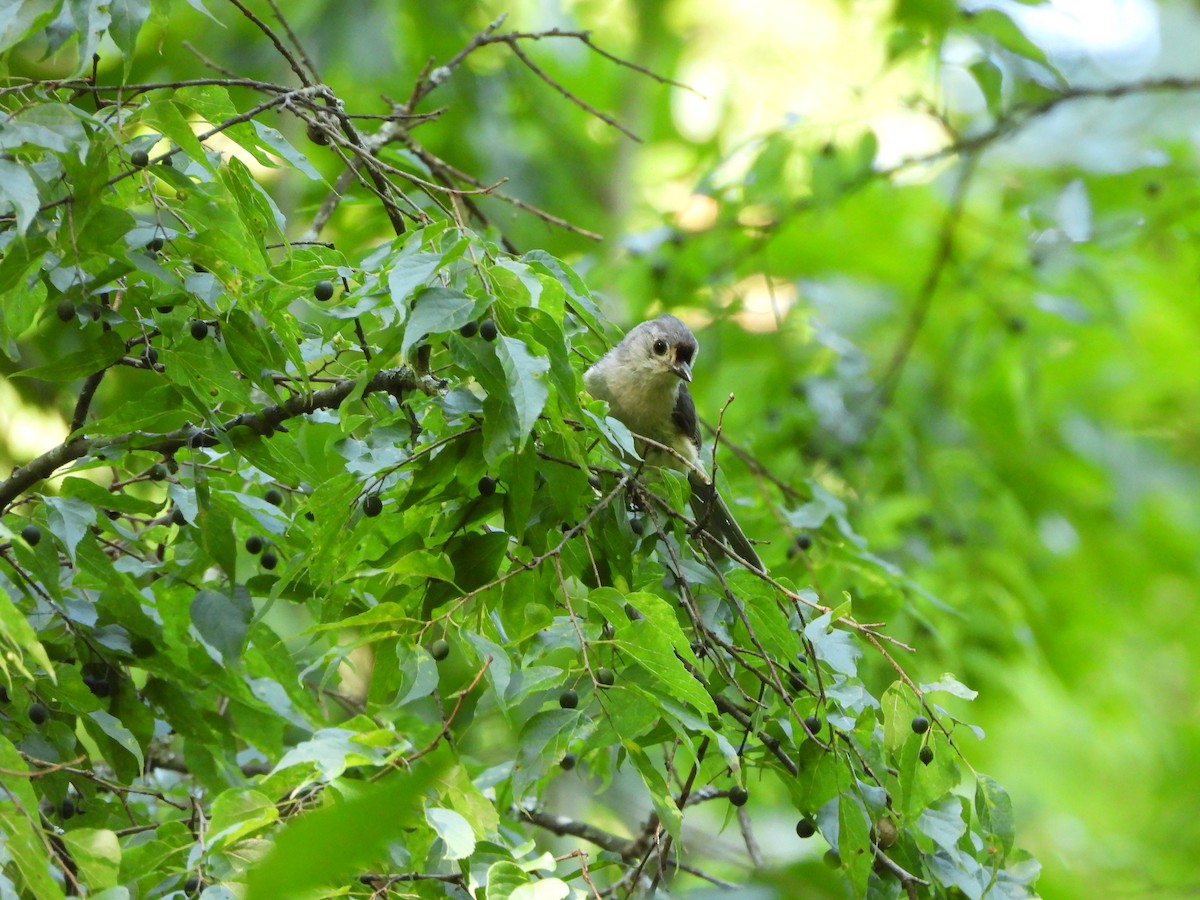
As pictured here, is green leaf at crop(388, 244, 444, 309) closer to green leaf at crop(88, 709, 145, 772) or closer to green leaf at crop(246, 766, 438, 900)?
green leaf at crop(88, 709, 145, 772)

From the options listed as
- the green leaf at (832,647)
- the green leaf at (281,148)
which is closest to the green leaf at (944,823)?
the green leaf at (832,647)

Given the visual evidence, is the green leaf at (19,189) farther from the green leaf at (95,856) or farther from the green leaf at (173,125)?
the green leaf at (95,856)

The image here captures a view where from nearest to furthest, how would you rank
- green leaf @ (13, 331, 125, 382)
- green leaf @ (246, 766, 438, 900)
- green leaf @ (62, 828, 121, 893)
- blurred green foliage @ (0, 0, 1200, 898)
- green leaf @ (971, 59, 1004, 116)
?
green leaf @ (246, 766, 438, 900)
green leaf @ (62, 828, 121, 893)
blurred green foliage @ (0, 0, 1200, 898)
green leaf @ (13, 331, 125, 382)
green leaf @ (971, 59, 1004, 116)

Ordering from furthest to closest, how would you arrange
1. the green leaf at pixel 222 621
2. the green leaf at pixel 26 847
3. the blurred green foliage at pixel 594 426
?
1. the green leaf at pixel 222 621
2. the blurred green foliage at pixel 594 426
3. the green leaf at pixel 26 847

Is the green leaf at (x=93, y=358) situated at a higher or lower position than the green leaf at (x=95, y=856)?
higher

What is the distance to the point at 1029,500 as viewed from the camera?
7.38 metres

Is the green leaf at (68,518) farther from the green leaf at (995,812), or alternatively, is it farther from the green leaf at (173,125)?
the green leaf at (995,812)

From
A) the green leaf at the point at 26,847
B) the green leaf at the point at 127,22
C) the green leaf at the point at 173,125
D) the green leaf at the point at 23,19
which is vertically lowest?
the green leaf at the point at 26,847

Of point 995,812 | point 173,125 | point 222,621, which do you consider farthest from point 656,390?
point 173,125

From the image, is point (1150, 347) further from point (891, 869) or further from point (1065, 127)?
point (891, 869)

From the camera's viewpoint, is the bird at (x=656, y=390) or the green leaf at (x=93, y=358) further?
the bird at (x=656, y=390)

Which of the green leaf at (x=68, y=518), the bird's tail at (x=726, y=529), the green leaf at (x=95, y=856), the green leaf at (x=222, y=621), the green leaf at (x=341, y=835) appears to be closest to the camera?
the green leaf at (x=341, y=835)

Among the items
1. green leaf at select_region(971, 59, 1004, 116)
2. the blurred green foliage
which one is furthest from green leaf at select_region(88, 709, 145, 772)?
green leaf at select_region(971, 59, 1004, 116)

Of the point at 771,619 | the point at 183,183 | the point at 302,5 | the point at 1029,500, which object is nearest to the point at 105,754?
the point at 183,183
